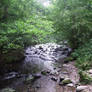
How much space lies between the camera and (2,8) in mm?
5164

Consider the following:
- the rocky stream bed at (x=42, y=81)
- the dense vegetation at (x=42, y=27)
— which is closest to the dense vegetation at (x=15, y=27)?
the dense vegetation at (x=42, y=27)

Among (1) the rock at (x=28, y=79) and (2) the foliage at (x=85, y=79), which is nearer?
(2) the foliage at (x=85, y=79)

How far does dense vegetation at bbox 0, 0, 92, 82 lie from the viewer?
504 cm

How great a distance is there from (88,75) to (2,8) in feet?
16.2

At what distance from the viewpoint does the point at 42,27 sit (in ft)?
19.9

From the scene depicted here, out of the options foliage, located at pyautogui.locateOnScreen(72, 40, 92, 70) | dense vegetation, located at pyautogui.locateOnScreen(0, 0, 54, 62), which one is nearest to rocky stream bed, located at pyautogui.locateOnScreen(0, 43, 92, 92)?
foliage, located at pyautogui.locateOnScreen(72, 40, 92, 70)

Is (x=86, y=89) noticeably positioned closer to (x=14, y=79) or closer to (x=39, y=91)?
(x=39, y=91)

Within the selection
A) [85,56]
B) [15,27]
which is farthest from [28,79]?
[85,56]

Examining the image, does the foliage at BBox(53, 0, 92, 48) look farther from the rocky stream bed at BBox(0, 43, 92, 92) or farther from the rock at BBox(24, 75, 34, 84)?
the rock at BBox(24, 75, 34, 84)

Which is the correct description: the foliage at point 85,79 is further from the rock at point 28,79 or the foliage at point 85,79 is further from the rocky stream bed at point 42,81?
the rock at point 28,79

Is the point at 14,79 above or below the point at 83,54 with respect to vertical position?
below

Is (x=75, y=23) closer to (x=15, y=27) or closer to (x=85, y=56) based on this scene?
(x=85, y=56)

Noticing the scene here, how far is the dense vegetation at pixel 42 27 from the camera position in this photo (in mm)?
5035

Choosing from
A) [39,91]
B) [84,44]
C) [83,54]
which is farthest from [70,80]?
[84,44]
